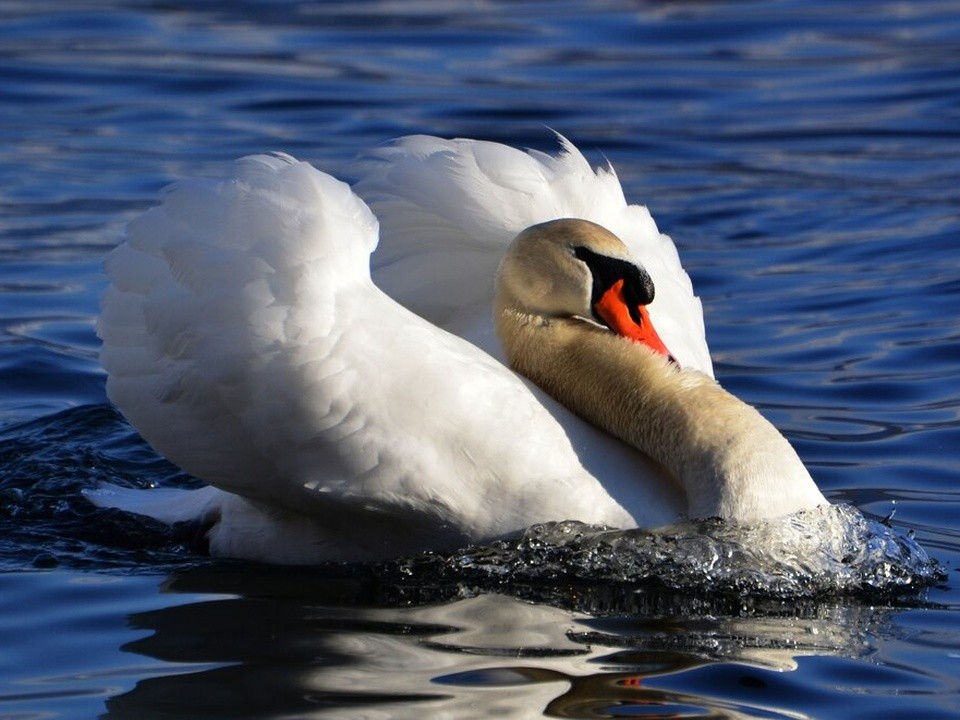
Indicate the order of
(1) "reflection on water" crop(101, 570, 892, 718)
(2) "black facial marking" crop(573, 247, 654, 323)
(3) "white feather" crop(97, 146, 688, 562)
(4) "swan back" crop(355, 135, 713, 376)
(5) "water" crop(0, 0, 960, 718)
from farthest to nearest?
(4) "swan back" crop(355, 135, 713, 376) → (2) "black facial marking" crop(573, 247, 654, 323) → (3) "white feather" crop(97, 146, 688, 562) → (5) "water" crop(0, 0, 960, 718) → (1) "reflection on water" crop(101, 570, 892, 718)

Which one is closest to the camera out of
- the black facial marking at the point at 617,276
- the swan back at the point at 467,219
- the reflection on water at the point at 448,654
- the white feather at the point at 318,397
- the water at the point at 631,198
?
the reflection on water at the point at 448,654

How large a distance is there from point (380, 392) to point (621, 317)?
0.93 meters

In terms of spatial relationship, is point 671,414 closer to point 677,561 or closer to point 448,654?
point 677,561

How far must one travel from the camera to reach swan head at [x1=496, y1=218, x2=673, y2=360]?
5980 mm

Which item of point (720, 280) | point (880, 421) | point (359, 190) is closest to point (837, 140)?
point (720, 280)

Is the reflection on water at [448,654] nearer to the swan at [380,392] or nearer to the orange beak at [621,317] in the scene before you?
the swan at [380,392]

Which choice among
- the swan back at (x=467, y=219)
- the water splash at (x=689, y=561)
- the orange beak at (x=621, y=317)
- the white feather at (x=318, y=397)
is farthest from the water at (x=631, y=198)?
the swan back at (x=467, y=219)

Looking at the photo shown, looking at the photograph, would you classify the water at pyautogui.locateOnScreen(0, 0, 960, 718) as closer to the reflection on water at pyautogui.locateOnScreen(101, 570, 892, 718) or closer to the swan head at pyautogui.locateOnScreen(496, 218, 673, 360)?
the reflection on water at pyautogui.locateOnScreen(101, 570, 892, 718)

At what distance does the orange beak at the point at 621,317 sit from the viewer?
6035 millimetres

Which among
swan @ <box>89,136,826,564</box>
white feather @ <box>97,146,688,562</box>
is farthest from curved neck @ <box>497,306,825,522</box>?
white feather @ <box>97,146,688,562</box>

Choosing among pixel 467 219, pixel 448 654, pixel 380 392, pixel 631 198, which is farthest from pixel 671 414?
pixel 631 198

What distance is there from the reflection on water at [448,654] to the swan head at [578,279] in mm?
1017

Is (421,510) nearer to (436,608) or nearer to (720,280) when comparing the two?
(436,608)

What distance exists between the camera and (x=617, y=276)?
6004 mm
